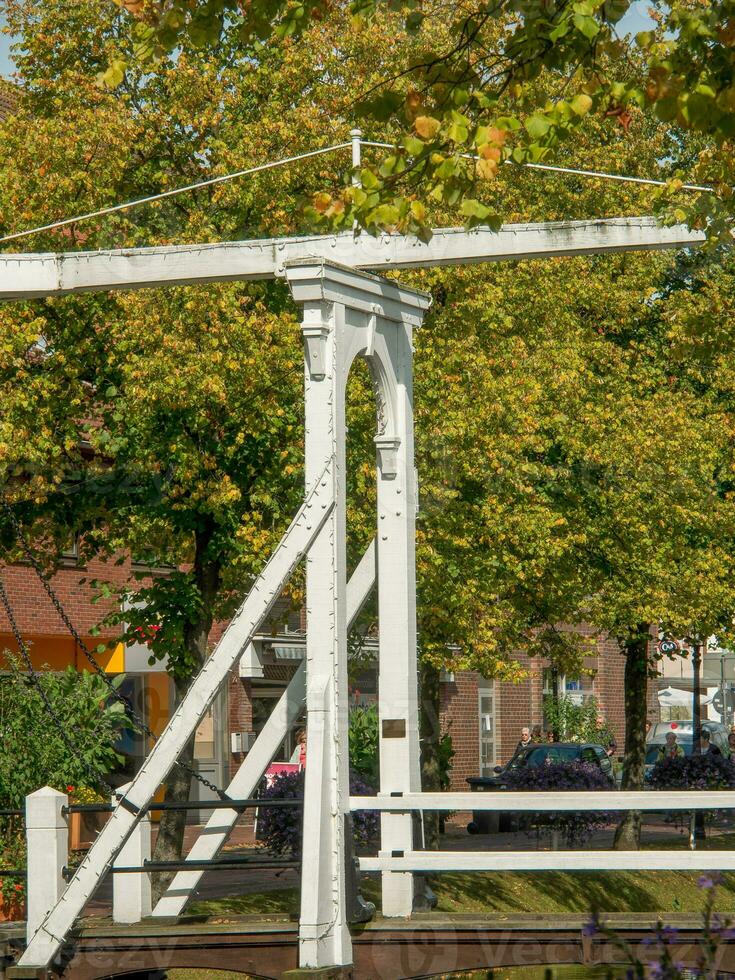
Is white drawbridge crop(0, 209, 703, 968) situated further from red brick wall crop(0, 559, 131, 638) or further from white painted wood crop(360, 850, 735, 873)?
red brick wall crop(0, 559, 131, 638)

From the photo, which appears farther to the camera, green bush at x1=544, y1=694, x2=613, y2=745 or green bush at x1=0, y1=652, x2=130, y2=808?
green bush at x1=544, y1=694, x2=613, y2=745

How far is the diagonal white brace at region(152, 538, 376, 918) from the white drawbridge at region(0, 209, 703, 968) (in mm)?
11

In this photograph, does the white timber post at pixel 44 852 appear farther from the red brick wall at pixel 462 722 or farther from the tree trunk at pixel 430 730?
the red brick wall at pixel 462 722

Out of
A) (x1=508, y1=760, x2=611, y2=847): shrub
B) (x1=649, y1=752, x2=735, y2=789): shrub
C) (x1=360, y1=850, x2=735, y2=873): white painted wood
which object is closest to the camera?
(x1=360, y1=850, x2=735, y2=873): white painted wood

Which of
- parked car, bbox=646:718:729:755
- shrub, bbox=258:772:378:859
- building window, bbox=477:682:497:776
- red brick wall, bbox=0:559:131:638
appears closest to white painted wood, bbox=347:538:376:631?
shrub, bbox=258:772:378:859

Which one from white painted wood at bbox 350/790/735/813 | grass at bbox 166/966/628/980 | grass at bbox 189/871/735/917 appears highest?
white painted wood at bbox 350/790/735/813

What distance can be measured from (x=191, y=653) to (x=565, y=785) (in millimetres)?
6867

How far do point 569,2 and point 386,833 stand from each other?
16.1ft

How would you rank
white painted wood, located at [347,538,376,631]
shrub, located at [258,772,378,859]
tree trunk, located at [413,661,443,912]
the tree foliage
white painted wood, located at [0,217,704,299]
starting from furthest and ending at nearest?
1. tree trunk, located at [413,661,443,912]
2. shrub, located at [258,772,378,859]
3. white painted wood, located at [347,538,376,631]
4. white painted wood, located at [0,217,704,299]
5. the tree foliage

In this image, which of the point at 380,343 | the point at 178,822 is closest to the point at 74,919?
the point at 380,343

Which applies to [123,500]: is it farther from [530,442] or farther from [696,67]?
[696,67]

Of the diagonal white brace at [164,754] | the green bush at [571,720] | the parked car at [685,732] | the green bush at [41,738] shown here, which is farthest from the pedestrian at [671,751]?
the diagonal white brace at [164,754]

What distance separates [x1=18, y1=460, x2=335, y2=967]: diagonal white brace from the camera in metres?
8.71

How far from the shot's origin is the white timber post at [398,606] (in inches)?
381
